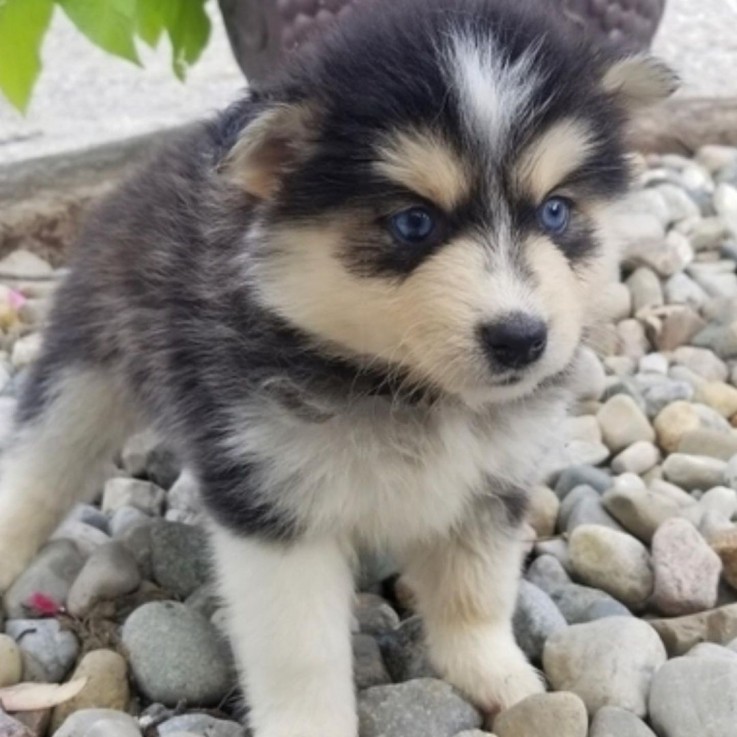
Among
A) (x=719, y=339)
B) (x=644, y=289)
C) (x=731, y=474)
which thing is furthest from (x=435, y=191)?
(x=644, y=289)

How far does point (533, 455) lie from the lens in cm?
291

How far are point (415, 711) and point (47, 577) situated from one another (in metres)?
1.06

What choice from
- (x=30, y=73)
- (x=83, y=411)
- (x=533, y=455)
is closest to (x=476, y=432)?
(x=533, y=455)

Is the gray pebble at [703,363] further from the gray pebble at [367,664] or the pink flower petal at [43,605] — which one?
the pink flower petal at [43,605]

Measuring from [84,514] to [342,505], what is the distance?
127 centimetres

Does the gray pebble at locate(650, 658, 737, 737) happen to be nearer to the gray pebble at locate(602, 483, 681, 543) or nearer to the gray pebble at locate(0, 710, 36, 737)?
the gray pebble at locate(602, 483, 681, 543)

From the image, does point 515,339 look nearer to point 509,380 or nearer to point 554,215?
point 509,380

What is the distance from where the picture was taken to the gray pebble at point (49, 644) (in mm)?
3088

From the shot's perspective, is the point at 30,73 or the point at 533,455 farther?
the point at 30,73

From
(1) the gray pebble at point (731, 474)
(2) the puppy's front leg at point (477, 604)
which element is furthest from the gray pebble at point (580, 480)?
(2) the puppy's front leg at point (477, 604)

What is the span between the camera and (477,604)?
9.98 ft

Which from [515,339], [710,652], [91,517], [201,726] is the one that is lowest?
[91,517]

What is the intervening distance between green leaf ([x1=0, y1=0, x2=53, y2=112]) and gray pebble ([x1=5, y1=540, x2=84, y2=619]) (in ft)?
3.87

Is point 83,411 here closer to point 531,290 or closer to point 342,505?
point 342,505
